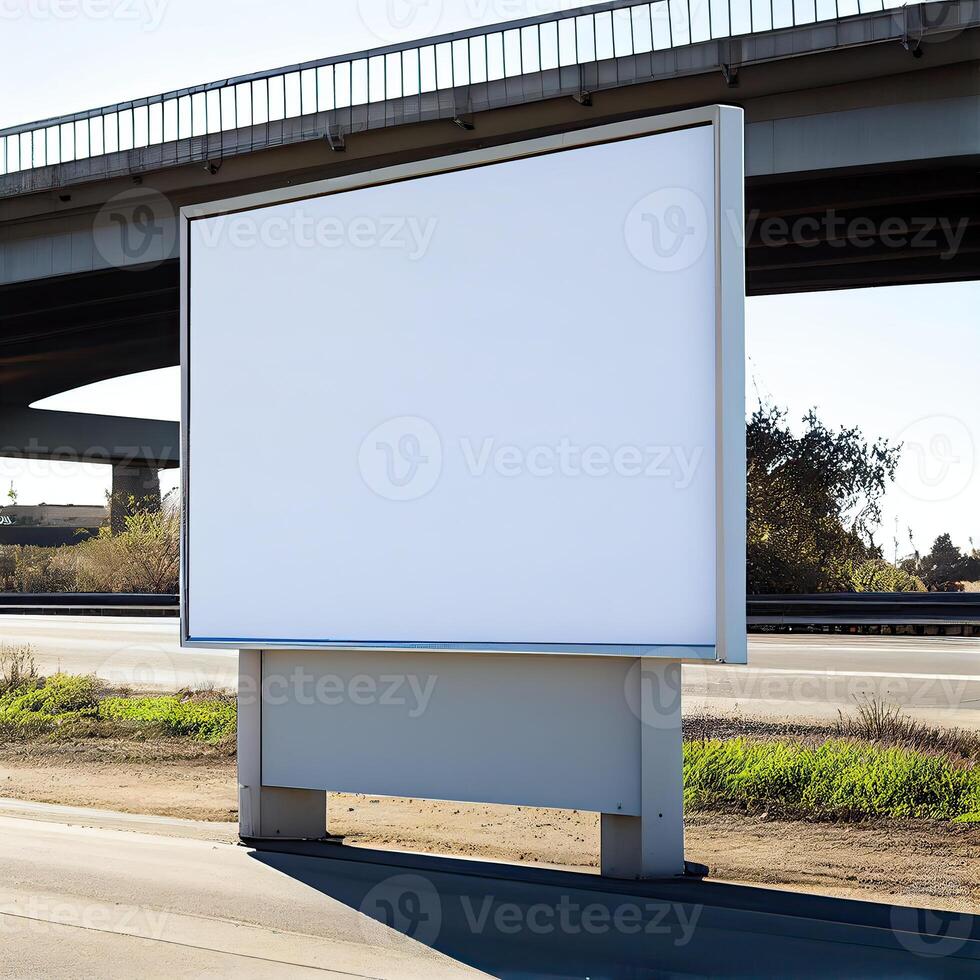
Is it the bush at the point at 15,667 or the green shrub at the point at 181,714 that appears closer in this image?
the green shrub at the point at 181,714

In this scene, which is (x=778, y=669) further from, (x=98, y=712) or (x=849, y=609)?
(x=849, y=609)

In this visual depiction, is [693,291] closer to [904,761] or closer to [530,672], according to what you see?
[530,672]

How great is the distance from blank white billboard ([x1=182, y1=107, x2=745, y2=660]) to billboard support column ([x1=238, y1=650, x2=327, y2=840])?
0.28 m

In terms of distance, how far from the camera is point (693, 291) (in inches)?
219

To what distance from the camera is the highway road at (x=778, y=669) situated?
10820 millimetres

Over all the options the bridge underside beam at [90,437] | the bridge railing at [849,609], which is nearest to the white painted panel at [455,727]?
the bridge railing at [849,609]

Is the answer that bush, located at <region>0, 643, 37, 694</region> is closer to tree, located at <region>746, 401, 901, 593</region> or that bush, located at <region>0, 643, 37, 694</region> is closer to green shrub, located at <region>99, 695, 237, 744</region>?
green shrub, located at <region>99, 695, 237, 744</region>

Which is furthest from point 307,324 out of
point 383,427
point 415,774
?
point 415,774

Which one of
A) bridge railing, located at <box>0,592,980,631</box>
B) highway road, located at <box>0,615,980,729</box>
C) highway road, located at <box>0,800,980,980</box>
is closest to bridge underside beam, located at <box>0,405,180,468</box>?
bridge railing, located at <box>0,592,980,631</box>

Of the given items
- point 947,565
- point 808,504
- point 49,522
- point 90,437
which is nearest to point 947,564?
point 947,565

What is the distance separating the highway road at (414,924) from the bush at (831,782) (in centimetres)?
193

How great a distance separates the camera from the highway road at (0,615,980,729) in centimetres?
1082

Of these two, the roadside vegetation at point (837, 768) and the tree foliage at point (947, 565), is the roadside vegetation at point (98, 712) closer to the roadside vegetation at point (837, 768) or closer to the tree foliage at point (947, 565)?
the roadside vegetation at point (837, 768)

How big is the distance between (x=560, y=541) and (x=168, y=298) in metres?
29.8
